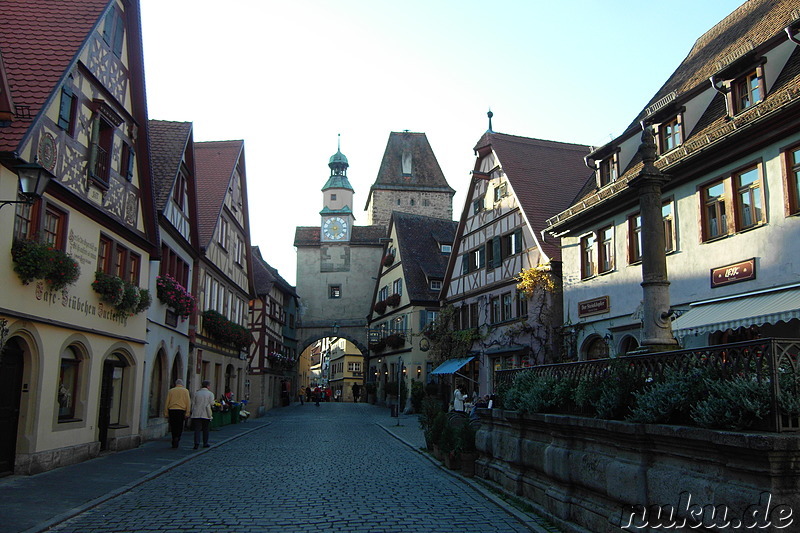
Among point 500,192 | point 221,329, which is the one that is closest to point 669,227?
point 500,192

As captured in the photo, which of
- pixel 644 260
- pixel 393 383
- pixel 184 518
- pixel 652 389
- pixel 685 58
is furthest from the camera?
pixel 393 383

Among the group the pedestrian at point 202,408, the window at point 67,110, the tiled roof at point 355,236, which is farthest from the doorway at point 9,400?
the tiled roof at point 355,236

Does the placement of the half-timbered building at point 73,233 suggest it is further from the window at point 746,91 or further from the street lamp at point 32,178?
the window at point 746,91

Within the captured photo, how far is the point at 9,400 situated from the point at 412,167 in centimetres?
6344

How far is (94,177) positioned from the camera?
14922 millimetres

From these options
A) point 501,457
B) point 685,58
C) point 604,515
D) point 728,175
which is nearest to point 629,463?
point 604,515

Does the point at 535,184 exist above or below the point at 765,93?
above

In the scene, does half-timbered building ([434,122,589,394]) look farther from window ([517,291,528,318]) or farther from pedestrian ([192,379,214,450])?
pedestrian ([192,379,214,450])

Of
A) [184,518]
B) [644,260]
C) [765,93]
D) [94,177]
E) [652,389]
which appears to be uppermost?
[765,93]

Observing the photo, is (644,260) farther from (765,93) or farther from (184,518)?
(765,93)

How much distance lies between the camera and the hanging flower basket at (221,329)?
2647cm

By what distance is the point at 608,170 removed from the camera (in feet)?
74.4

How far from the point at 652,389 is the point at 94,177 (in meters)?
12.1

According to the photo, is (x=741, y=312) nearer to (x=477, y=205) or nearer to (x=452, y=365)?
(x=477, y=205)
